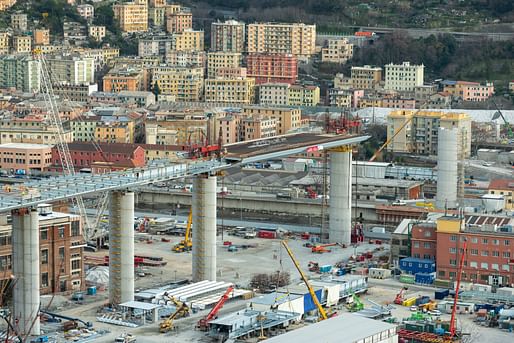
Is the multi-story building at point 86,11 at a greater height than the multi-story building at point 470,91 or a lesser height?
greater

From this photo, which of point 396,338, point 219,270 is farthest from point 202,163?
point 396,338

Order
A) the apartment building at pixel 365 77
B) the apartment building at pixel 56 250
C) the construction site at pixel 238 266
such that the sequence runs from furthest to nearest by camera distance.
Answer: the apartment building at pixel 365 77 < the apartment building at pixel 56 250 < the construction site at pixel 238 266

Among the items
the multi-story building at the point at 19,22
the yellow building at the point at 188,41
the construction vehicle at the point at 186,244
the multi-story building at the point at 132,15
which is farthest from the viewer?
the multi-story building at the point at 132,15

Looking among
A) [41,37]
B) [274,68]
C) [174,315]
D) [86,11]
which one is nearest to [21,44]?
[41,37]

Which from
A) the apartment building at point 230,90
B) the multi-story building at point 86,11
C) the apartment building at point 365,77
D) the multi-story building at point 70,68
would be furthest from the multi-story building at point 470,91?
the multi-story building at point 86,11

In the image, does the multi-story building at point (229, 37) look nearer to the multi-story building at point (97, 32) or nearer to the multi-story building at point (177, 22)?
the multi-story building at point (177, 22)

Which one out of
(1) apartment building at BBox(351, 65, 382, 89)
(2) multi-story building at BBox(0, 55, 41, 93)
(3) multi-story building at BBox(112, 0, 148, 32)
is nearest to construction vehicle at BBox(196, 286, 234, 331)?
(1) apartment building at BBox(351, 65, 382, 89)

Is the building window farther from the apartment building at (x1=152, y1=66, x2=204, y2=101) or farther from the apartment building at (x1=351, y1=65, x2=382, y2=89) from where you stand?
the apartment building at (x1=351, y1=65, x2=382, y2=89)
